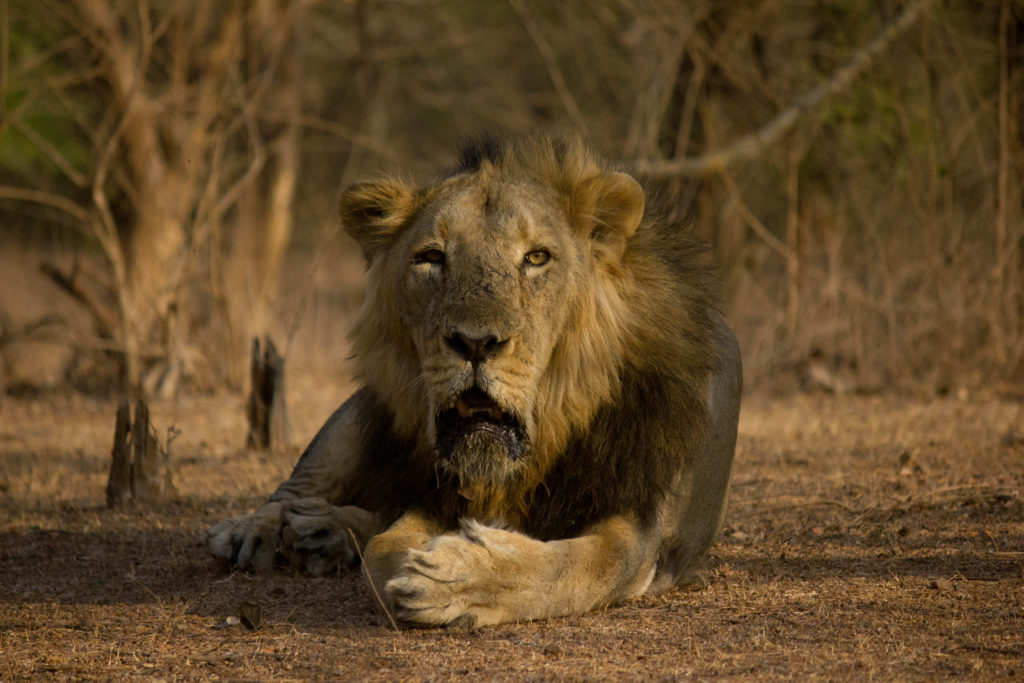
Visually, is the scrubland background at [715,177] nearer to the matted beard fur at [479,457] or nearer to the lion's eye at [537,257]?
the lion's eye at [537,257]

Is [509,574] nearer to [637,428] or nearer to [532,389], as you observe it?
[532,389]

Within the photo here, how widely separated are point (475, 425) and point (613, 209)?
0.87m

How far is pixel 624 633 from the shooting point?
10.9ft

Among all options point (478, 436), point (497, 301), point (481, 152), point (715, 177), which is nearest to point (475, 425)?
point (478, 436)

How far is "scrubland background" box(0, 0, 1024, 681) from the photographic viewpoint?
3.31m

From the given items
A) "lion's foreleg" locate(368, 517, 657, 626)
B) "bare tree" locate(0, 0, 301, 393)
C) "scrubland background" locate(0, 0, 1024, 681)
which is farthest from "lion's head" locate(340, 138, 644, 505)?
"bare tree" locate(0, 0, 301, 393)

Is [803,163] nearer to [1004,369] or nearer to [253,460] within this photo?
[1004,369]

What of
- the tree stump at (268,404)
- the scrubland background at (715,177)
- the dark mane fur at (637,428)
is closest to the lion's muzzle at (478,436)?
the dark mane fur at (637,428)

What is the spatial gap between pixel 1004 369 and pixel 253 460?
4920 mm

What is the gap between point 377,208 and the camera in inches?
153

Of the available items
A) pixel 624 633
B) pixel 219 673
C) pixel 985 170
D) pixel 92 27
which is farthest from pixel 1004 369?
pixel 92 27

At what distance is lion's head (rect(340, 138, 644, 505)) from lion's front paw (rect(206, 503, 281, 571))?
0.79m

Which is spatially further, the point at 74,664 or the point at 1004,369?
the point at 1004,369

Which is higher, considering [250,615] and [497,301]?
[497,301]
